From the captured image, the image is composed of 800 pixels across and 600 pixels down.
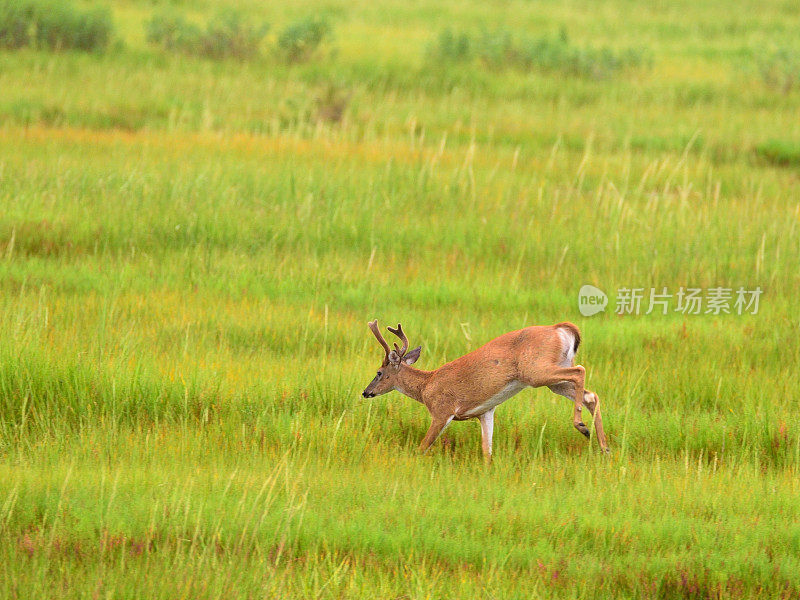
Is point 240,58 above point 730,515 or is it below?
above

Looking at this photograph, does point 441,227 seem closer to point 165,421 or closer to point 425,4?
point 165,421

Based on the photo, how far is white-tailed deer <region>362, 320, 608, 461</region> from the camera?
4922mm

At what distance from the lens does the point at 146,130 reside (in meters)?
12.9

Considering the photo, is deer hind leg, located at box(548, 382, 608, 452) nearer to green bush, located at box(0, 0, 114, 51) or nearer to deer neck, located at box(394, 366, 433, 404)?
deer neck, located at box(394, 366, 433, 404)

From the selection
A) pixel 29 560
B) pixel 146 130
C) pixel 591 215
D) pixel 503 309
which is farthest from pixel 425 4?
pixel 29 560

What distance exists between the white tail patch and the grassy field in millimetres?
578

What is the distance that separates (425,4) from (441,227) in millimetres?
21862

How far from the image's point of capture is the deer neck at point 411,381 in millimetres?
5352

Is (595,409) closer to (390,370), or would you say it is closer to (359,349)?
(390,370)

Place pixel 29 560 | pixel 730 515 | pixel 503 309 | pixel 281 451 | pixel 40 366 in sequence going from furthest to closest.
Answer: pixel 503 309 → pixel 40 366 → pixel 281 451 → pixel 730 515 → pixel 29 560

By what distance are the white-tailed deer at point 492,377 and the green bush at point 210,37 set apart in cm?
1540

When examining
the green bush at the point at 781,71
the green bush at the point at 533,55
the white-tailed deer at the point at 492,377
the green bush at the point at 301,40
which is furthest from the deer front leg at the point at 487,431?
the green bush at the point at 781,71

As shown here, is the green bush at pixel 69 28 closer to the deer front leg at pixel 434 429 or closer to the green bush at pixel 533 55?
the green bush at pixel 533 55

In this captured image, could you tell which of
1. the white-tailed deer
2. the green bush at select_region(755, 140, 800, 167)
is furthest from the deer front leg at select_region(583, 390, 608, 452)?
the green bush at select_region(755, 140, 800, 167)
